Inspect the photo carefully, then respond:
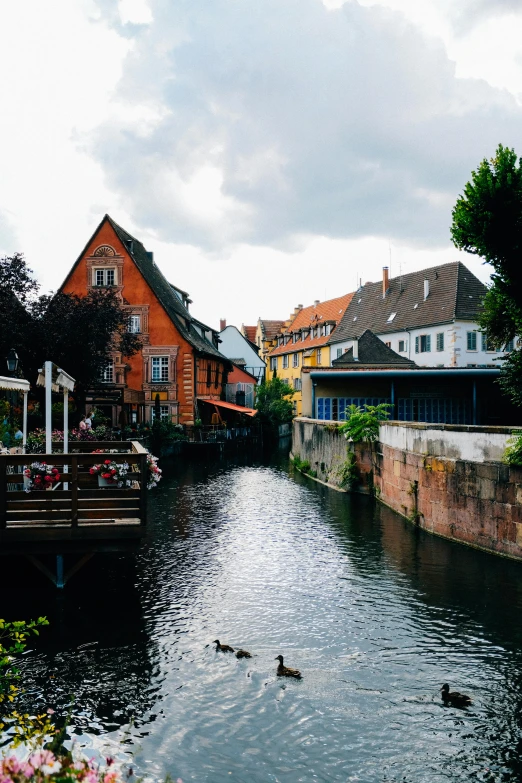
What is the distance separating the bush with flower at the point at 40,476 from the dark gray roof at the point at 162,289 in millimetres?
38731

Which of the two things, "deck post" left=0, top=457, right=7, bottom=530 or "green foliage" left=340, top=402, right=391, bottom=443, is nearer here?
"deck post" left=0, top=457, right=7, bottom=530

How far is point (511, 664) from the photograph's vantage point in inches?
401

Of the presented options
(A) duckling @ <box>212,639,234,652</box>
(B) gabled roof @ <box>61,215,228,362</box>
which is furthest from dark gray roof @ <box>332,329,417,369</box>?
(A) duckling @ <box>212,639,234,652</box>

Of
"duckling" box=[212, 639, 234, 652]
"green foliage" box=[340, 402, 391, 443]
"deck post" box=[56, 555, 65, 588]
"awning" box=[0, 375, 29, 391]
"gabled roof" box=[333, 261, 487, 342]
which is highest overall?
"gabled roof" box=[333, 261, 487, 342]

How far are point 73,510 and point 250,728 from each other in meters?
4.62

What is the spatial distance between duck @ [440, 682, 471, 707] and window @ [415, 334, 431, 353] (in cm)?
4838

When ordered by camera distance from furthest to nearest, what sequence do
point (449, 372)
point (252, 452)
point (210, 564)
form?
point (252, 452) → point (449, 372) → point (210, 564)

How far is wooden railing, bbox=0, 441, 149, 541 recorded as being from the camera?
36.5ft

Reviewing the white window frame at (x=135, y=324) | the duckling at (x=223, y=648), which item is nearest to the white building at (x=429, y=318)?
the white window frame at (x=135, y=324)

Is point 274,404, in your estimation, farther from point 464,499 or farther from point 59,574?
point 59,574

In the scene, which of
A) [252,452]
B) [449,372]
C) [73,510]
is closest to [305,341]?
[252,452]

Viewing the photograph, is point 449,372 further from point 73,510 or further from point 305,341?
point 305,341

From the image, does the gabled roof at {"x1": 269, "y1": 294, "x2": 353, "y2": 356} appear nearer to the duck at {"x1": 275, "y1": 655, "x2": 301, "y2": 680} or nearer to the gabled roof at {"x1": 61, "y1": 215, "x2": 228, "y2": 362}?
the gabled roof at {"x1": 61, "y1": 215, "x2": 228, "y2": 362}

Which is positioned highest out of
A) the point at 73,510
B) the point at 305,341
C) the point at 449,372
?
the point at 305,341
